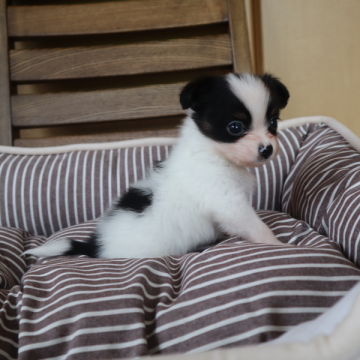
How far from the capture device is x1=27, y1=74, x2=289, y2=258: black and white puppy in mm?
1061

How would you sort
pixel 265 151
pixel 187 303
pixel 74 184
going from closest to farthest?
pixel 187 303, pixel 265 151, pixel 74 184

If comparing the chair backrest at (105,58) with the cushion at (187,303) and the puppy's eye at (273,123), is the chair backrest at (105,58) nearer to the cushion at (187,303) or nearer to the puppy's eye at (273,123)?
the puppy's eye at (273,123)

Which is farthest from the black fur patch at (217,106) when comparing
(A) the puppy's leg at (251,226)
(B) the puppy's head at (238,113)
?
(A) the puppy's leg at (251,226)

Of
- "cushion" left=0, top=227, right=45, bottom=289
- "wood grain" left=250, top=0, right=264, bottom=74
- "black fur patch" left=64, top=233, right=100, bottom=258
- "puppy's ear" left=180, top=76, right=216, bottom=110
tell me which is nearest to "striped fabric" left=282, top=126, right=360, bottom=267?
"puppy's ear" left=180, top=76, right=216, bottom=110

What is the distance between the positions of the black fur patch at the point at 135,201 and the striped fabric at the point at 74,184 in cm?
41

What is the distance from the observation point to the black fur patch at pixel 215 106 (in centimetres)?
105

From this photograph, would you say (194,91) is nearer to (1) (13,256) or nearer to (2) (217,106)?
(2) (217,106)

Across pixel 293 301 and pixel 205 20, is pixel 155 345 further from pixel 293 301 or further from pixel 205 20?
pixel 205 20

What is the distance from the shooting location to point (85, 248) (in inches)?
47.0

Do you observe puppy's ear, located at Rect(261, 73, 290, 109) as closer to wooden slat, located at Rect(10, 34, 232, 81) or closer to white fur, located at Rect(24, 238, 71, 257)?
white fur, located at Rect(24, 238, 71, 257)

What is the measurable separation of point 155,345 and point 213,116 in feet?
2.11

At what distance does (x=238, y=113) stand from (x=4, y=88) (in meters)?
1.74

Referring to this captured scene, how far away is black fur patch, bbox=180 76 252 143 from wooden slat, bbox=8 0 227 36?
1354 millimetres

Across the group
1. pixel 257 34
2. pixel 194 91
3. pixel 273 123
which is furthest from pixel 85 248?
pixel 257 34
